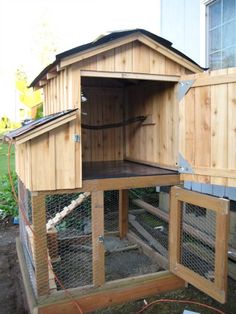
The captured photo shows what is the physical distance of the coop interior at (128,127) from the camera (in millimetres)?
3984

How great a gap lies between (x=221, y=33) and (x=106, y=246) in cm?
362

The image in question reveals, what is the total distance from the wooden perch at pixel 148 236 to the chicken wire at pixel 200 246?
12.1 inches

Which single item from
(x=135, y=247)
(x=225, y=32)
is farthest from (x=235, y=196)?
(x=225, y=32)

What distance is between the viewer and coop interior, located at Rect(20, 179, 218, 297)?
3518 mm

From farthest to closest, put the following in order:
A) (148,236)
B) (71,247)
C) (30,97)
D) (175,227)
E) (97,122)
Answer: (30,97) → (97,122) → (148,236) → (71,247) → (175,227)

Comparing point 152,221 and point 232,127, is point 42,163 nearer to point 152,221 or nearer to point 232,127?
point 232,127

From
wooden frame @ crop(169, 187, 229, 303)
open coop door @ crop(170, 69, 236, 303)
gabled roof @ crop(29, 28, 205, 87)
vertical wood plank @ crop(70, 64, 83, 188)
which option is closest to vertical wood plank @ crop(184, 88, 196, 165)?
open coop door @ crop(170, 69, 236, 303)

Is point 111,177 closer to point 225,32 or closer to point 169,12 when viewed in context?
point 225,32

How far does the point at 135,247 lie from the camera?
4992 mm

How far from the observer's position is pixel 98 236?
346cm

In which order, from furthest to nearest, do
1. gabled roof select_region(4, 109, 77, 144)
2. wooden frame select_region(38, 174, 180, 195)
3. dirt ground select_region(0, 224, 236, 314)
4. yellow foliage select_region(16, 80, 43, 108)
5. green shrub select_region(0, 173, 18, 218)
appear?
yellow foliage select_region(16, 80, 43, 108) → green shrub select_region(0, 173, 18, 218) → dirt ground select_region(0, 224, 236, 314) → wooden frame select_region(38, 174, 180, 195) → gabled roof select_region(4, 109, 77, 144)

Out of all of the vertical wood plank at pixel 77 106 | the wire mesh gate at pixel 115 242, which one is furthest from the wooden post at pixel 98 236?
the vertical wood plank at pixel 77 106

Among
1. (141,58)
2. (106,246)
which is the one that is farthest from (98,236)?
(141,58)

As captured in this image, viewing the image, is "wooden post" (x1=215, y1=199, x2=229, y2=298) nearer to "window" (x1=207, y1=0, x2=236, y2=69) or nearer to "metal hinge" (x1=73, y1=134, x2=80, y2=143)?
"metal hinge" (x1=73, y1=134, x2=80, y2=143)
